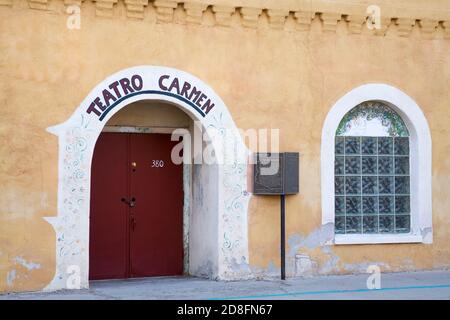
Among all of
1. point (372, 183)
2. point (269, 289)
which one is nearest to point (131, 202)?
point (269, 289)

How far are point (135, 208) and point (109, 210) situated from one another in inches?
17.0

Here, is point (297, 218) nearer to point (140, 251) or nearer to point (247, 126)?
point (247, 126)

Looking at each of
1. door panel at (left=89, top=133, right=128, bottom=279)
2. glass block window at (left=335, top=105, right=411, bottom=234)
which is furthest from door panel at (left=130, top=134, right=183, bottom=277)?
glass block window at (left=335, top=105, right=411, bottom=234)

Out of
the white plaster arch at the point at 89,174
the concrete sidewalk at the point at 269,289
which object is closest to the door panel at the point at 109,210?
the concrete sidewalk at the point at 269,289

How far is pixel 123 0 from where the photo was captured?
11.8 meters

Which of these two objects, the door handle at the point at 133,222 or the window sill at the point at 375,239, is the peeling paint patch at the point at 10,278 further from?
the window sill at the point at 375,239

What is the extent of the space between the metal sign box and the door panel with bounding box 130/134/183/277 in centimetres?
160

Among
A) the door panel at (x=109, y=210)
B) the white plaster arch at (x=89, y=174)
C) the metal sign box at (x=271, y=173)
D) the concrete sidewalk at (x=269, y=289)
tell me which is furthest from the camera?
the door panel at (x=109, y=210)

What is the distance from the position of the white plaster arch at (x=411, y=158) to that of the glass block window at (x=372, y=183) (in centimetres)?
15

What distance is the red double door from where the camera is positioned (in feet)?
42.2

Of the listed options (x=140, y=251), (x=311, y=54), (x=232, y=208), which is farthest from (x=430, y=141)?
(x=140, y=251)

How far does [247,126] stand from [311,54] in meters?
1.58

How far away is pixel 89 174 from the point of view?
38.1ft

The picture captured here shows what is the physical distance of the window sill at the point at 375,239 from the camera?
12.9 m
